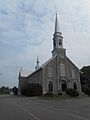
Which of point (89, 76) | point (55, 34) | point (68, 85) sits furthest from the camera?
point (89, 76)

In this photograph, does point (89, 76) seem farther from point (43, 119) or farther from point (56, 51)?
point (43, 119)

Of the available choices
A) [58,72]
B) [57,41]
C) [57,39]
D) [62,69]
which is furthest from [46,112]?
[57,39]

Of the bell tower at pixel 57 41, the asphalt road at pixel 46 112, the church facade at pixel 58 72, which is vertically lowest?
the asphalt road at pixel 46 112

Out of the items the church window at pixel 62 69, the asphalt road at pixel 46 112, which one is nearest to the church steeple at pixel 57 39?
the church window at pixel 62 69

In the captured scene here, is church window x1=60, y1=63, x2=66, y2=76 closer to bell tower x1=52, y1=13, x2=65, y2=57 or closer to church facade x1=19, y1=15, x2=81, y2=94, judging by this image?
church facade x1=19, y1=15, x2=81, y2=94

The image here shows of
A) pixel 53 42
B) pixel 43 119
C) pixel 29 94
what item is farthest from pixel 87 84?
pixel 43 119

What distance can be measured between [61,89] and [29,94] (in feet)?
26.9

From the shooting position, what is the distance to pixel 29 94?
1906 inches

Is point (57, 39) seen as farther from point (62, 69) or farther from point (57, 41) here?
point (62, 69)

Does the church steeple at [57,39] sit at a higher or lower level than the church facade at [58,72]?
higher

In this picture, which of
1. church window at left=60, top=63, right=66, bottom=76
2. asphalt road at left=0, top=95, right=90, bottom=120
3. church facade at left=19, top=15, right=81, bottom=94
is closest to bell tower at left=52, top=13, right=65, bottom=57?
church facade at left=19, top=15, right=81, bottom=94

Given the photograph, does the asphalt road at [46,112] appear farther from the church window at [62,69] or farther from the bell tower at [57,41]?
the bell tower at [57,41]

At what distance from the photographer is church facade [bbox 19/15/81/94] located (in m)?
48.4

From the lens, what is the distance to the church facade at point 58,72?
48.4 metres
